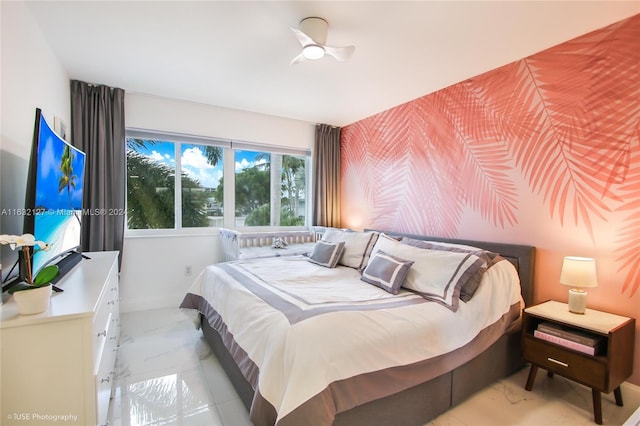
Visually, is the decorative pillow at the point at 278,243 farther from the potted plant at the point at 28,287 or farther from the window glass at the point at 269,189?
the potted plant at the point at 28,287

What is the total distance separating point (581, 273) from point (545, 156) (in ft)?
3.10

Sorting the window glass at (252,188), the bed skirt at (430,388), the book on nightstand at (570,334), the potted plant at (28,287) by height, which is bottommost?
the bed skirt at (430,388)

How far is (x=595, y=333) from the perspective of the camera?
1915 mm

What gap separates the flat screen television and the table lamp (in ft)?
9.96

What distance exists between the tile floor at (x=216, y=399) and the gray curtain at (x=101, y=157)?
1.31 metres

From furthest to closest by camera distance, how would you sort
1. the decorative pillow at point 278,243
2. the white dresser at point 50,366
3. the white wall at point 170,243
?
the decorative pillow at point 278,243 → the white wall at point 170,243 → the white dresser at point 50,366

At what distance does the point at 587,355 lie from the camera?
74.3 inches

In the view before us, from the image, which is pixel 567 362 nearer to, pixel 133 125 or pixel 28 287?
pixel 28 287

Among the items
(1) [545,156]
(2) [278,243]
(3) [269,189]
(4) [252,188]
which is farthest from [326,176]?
(1) [545,156]

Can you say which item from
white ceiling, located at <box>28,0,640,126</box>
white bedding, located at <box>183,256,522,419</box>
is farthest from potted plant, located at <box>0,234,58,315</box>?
white ceiling, located at <box>28,0,640,126</box>

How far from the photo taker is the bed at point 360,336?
143 centimetres

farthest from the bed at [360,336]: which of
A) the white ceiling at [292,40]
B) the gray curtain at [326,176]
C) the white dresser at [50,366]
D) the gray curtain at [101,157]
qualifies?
the gray curtain at [326,176]

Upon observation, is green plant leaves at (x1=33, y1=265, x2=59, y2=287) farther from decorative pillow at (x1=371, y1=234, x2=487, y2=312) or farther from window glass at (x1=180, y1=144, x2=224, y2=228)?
window glass at (x1=180, y1=144, x2=224, y2=228)

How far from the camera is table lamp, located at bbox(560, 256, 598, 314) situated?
200 cm
